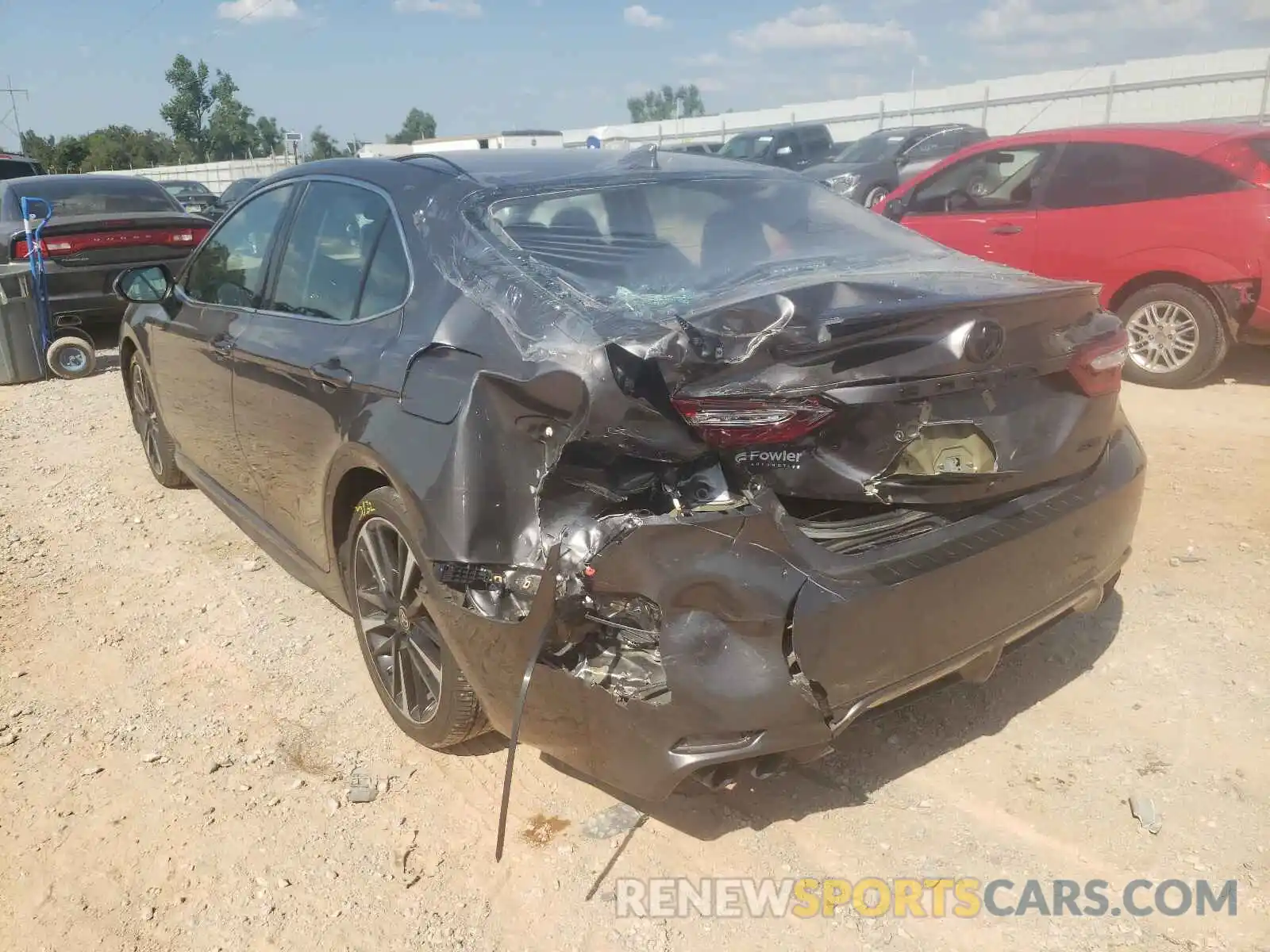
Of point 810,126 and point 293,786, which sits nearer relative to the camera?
point 293,786

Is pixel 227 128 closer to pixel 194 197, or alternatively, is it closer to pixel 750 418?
pixel 194 197

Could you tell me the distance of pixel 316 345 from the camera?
3221 mm

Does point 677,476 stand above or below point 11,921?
above

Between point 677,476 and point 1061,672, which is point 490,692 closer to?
point 677,476

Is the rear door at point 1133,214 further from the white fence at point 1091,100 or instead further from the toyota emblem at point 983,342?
the white fence at point 1091,100

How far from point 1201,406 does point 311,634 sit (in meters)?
5.50

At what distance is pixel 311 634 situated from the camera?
3.94 meters

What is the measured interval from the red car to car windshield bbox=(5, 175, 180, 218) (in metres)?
8.48

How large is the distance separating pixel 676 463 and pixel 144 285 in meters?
3.68

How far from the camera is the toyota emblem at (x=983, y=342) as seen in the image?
2303 millimetres

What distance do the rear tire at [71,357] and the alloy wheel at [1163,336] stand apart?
8564 millimetres

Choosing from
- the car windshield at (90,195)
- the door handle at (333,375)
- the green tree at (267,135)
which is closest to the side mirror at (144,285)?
the door handle at (333,375)

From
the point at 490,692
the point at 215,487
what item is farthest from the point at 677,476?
the point at 215,487

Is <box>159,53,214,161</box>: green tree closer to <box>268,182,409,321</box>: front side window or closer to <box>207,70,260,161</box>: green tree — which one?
<box>207,70,260,161</box>: green tree
